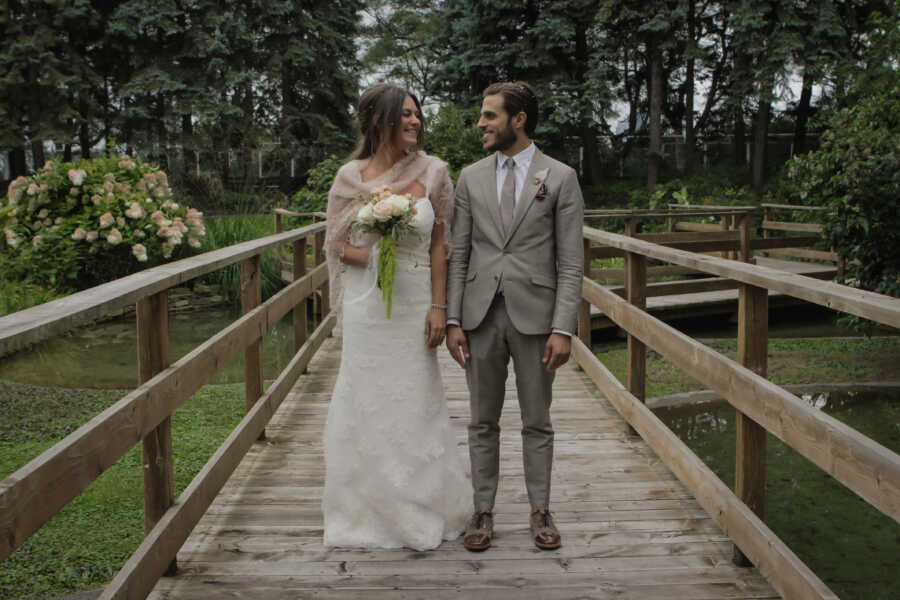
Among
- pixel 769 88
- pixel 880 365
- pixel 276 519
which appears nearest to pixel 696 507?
pixel 276 519

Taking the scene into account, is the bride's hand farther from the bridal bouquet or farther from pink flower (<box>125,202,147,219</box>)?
pink flower (<box>125,202,147,219</box>)

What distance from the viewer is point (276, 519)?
3.43 metres

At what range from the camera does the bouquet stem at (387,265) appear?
121 inches

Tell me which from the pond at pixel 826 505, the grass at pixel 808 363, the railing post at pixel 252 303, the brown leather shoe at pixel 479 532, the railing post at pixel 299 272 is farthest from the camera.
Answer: the grass at pixel 808 363

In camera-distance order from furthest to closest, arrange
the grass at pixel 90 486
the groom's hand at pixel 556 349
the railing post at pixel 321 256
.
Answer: the railing post at pixel 321 256
the grass at pixel 90 486
the groom's hand at pixel 556 349

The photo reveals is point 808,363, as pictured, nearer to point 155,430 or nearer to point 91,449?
point 155,430

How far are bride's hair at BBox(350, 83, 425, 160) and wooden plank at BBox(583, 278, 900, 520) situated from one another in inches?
53.5

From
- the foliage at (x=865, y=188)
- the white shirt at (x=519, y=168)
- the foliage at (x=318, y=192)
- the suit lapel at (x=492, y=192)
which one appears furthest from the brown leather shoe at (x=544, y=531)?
the foliage at (x=318, y=192)

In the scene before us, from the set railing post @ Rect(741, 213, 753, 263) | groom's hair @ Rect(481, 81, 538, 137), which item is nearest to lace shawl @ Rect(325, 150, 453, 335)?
groom's hair @ Rect(481, 81, 538, 137)

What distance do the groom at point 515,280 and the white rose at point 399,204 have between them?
27 cm

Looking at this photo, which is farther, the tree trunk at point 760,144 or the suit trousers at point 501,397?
the tree trunk at point 760,144

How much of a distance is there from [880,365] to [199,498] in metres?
7.22

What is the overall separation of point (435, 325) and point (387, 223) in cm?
43

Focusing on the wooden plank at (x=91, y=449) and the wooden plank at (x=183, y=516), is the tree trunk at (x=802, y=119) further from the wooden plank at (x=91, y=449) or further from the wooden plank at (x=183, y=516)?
the wooden plank at (x=91, y=449)
